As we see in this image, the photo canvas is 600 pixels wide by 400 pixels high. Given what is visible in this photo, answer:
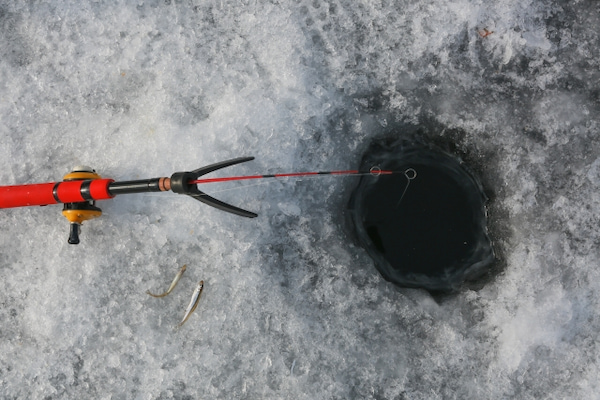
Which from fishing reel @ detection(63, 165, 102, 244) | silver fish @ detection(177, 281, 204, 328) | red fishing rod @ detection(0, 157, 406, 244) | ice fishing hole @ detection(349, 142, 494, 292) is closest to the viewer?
red fishing rod @ detection(0, 157, 406, 244)

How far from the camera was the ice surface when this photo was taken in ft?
7.43

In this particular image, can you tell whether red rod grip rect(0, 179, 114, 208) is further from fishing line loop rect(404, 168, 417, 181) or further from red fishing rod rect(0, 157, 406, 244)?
fishing line loop rect(404, 168, 417, 181)

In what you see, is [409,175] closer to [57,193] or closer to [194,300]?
[194,300]

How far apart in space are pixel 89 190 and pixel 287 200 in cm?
88

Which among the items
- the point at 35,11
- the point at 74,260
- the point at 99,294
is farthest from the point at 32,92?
the point at 99,294

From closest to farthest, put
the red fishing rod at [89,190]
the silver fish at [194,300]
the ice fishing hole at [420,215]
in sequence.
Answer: the red fishing rod at [89,190] → the silver fish at [194,300] → the ice fishing hole at [420,215]

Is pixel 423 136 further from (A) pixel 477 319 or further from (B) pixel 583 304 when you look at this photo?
(B) pixel 583 304

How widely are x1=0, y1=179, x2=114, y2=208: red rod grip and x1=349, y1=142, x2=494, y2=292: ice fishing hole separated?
121 centimetres

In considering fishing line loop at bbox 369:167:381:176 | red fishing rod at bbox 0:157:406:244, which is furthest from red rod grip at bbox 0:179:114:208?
fishing line loop at bbox 369:167:381:176

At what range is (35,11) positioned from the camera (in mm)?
2473

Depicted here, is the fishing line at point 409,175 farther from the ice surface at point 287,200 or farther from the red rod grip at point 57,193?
the red rod grip at point 57,193

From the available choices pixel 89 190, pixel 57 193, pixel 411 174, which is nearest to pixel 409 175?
pixel 411 174

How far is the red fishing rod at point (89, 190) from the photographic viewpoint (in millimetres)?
1855

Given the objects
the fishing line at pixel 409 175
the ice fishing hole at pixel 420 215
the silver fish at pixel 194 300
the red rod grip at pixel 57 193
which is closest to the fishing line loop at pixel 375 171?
the ice fishing hole at pixel 420 215
